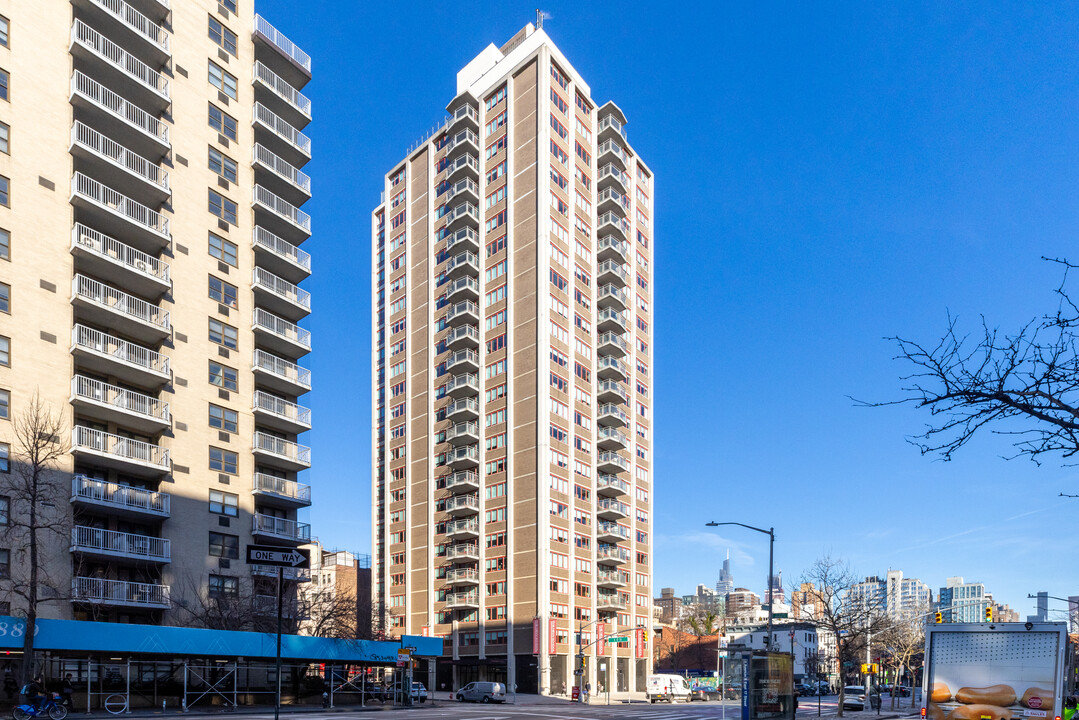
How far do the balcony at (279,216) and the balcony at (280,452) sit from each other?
14704mm

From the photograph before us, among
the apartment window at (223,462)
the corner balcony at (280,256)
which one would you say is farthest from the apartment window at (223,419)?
the corner balcony at (280,256)

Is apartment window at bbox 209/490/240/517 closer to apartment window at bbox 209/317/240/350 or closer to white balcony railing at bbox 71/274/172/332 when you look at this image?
apartment window at bbox 209/317/240/350

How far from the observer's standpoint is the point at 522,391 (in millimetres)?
93125

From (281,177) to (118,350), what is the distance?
1868 centimetres

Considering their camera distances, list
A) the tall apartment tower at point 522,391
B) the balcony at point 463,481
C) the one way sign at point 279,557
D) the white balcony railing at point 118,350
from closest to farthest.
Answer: the one way sign at point 279,557 < the white balcony railing at point 118,350 < the tall apartment tower at point 522,391 < the balcony at point 463,481

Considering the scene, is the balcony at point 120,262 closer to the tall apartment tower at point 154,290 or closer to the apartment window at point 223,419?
the tall apartment tower at point 154,290

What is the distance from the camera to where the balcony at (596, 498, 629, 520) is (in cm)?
9694

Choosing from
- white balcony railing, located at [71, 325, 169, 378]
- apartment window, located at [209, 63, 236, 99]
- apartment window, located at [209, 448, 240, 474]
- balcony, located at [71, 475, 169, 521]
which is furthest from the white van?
apartment window, located at [209, 63, 236, 99]

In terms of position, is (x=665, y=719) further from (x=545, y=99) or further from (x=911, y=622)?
(x=911, y=622)

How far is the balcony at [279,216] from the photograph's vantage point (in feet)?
194

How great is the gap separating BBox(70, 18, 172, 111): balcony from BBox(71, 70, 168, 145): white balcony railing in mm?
911

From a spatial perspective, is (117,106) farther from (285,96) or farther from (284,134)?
(285,96)

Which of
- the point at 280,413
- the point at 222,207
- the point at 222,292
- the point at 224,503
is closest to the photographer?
the point at 224,503

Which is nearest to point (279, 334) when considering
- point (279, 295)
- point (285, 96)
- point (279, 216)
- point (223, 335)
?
point (279, 295)
